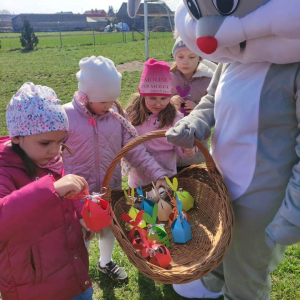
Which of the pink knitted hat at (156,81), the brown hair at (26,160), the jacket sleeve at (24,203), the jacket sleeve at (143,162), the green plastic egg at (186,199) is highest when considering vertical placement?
the pink knitted hat at (156,81)

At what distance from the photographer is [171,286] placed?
6.94 ft

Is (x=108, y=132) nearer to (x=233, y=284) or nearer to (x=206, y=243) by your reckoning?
(x=206, y=243)

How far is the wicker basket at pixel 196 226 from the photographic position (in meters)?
1.39

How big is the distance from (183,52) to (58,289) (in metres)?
1.79

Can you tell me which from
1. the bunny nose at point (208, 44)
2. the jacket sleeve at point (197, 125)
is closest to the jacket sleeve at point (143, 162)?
the jacket sleeve at point (197, 125)

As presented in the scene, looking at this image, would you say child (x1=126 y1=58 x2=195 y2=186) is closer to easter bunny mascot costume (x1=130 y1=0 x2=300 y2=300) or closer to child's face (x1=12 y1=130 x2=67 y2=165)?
easter bunny mascot costume (x1=130 y1=0 x2=300 y2=300)

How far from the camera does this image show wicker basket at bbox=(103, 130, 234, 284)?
139 centimetres

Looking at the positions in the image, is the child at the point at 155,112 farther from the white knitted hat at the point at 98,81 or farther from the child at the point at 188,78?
the white knitted hat at the point at 98,81

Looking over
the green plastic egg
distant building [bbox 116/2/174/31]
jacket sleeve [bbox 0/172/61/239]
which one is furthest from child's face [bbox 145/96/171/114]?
distant building [bbox 116/2/174/31]

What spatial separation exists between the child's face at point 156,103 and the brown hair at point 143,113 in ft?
0.11

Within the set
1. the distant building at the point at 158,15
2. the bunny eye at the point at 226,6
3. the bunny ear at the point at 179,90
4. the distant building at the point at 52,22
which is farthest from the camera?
the distant building at the point at 52,22

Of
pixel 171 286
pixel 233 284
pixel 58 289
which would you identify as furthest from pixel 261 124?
pixel 171 286

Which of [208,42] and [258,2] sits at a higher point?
[258,2]

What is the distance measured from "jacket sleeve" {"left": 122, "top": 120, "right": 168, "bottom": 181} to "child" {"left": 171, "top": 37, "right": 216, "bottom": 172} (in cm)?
54
